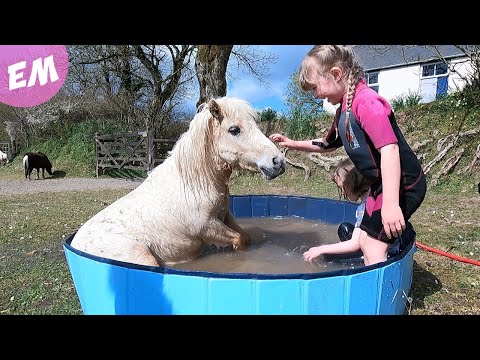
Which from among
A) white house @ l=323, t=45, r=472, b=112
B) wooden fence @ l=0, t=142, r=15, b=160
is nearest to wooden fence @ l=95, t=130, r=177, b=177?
wooden fence @ l=0, t=142, r=15, b=160

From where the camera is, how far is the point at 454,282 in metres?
3.00

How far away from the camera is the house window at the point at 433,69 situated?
59.0 feet

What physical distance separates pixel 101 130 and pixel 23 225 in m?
11.0

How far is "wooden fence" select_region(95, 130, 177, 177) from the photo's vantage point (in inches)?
504

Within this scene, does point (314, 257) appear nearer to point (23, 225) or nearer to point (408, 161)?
point (408, 161)

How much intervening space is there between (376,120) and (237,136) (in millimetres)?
1021

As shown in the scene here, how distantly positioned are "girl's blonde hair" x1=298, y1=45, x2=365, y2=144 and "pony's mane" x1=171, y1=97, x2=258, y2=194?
23.8 inches

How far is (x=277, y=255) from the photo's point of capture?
10.2ft

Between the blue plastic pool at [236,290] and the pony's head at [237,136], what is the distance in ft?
3.20

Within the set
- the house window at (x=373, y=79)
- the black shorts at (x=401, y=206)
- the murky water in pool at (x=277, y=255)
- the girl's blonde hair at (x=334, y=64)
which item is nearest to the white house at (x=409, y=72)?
the house window at (x=373, y=79)

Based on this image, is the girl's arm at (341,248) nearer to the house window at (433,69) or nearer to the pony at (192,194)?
the pony at (192,194)

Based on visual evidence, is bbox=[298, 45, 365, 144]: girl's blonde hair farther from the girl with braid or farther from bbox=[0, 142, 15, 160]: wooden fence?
bbox=[0, 142, 15, 160]: wooden fence

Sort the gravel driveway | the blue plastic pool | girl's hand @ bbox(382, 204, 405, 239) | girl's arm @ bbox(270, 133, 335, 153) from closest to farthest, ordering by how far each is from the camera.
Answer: the blue plastic pool → girl's hand @ bbox(382, 204, 405, 239) → girl's arm @ bbox(270, 133, 335, 153) → the gravel driveway

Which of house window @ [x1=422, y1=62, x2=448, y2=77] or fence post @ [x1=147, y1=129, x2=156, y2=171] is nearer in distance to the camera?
fence post @ [x1=147, y1=129, x2=156, y2=171]
